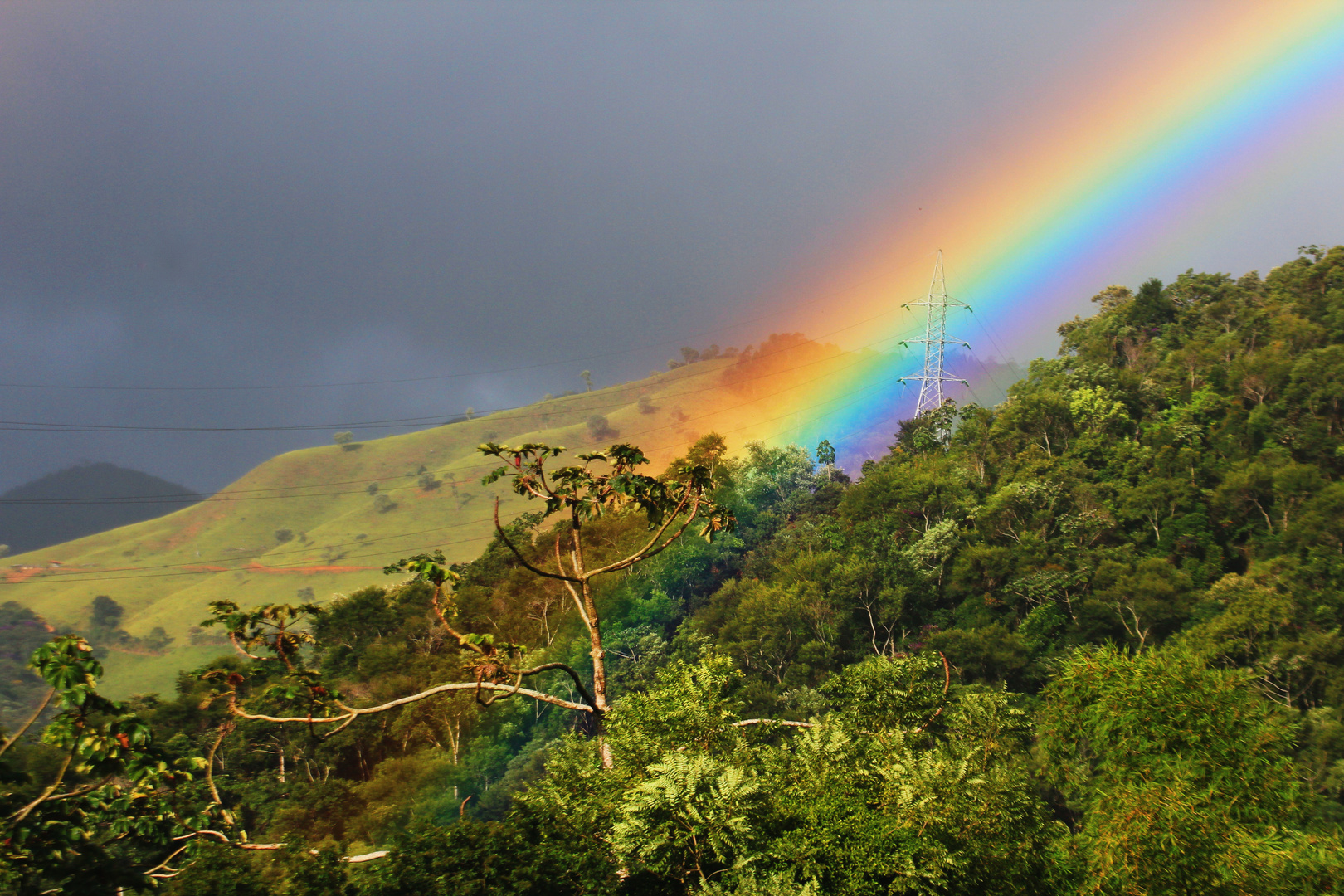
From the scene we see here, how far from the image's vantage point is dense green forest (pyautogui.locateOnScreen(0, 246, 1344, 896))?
10.6 meters

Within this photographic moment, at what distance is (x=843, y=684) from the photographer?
20.9 meters

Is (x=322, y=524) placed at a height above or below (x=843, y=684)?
above

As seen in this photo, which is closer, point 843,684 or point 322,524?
point 843,684

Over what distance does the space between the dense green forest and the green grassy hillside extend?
77.5m

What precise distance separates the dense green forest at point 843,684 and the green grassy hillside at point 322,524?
77.5 meters

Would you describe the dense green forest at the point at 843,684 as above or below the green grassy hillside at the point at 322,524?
below

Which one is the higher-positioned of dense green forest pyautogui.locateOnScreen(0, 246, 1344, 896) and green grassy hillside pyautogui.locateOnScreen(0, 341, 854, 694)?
green grassy hillside pyautogui.locateOnScreen(0, 341, 854, 694)

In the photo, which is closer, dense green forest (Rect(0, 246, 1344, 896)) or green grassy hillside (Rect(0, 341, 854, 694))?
dense green forest (Rect(0, 246, 1344, 896))

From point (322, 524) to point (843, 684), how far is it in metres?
179

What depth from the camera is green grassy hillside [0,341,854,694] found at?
471 feet

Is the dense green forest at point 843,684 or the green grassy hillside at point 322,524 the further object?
the green grassy hillside at point 322,524

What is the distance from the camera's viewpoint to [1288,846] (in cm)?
1659

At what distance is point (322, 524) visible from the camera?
178750 millimetres

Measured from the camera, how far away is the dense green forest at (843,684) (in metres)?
10.6
